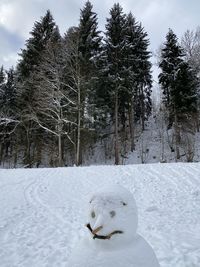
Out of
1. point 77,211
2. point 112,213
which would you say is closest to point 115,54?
point 77,211

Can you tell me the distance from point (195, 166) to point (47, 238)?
7774mm

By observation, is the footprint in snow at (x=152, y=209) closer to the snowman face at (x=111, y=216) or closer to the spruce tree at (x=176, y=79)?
the snowman face at (x=111, y=216)

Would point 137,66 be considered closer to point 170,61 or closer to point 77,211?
point 170,61

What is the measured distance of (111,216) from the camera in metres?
1.84

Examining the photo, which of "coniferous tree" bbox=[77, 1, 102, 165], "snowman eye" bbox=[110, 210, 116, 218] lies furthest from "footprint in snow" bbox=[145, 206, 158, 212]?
"coniferous tree" bbox=[77, 1, 102, 165]

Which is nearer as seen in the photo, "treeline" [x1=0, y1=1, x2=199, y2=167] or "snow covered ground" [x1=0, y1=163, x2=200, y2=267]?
"snow covered ground" [x1=0, y1=163, x2=200, y2=267]

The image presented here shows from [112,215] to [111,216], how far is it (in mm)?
11

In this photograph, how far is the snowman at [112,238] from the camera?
1719 mm

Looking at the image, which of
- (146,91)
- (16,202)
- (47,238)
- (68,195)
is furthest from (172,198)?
(146,91)

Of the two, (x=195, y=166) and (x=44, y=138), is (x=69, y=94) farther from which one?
(x=195, y=166)

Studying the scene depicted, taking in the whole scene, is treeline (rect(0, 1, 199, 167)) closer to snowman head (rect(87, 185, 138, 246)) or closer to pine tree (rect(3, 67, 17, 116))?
pine tree (rect(3, 67, 17, 116))

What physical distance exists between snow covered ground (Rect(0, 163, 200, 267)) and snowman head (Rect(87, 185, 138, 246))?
96.3 inches

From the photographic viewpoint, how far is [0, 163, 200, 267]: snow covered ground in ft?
14.4

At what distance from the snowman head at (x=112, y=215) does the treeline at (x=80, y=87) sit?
15111 mm
